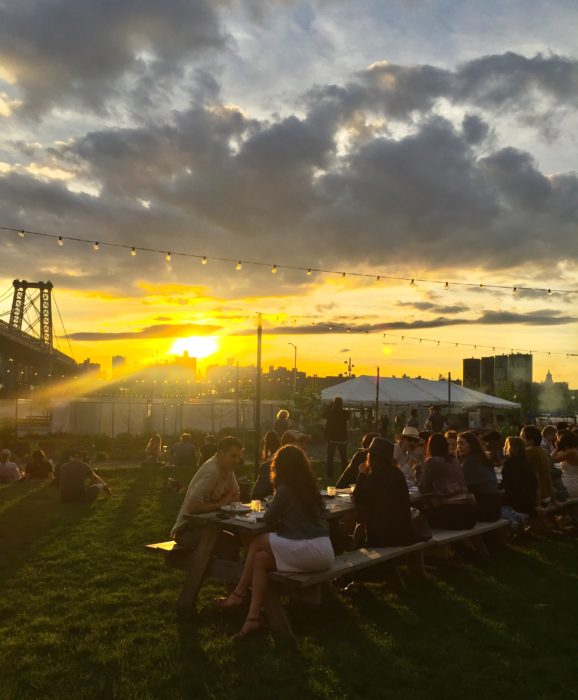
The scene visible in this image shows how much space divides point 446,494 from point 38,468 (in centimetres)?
1022

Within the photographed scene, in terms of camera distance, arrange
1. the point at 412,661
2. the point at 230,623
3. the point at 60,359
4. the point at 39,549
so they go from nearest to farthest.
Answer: the point at 412,661 → the point at 230,623 → the point at 39,549 → the point at 60,359

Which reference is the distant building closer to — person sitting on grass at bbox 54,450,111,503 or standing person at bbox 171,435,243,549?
person sitting on grass at bbox 54,450,111,503

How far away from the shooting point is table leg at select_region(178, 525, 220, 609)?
5.62 m

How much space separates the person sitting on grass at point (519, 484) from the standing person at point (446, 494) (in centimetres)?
152

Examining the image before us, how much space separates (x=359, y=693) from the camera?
414 cm

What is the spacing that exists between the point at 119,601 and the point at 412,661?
2.61 metres

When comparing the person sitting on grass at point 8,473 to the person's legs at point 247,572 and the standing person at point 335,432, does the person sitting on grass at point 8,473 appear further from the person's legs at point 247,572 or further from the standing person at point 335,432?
the person's legs at point 247,572

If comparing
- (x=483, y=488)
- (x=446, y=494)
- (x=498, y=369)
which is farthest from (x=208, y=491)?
(x=498, y=369)

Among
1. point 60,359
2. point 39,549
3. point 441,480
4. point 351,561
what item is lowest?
point 39,549

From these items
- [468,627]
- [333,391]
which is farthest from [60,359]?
[468,627]

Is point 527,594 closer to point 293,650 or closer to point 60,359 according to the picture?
point 293,650

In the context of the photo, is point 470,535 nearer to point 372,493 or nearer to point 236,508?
point 372,493

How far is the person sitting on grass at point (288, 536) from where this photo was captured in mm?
5129

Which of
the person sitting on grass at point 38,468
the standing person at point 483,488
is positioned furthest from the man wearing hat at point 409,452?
the person sitting on grass at point 38,468
